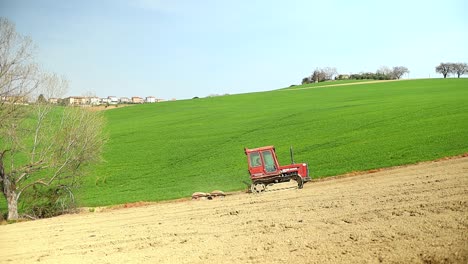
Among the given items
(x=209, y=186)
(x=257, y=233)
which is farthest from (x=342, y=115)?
(x=257, y=233)

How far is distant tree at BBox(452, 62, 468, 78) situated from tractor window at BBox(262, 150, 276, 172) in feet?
494

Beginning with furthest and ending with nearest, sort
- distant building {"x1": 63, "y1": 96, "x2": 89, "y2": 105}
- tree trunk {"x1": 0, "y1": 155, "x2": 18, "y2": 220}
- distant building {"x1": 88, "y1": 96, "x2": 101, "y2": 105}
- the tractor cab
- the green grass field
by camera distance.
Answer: the green grass field → distant building {"x1": 88, "y1": 96, "x2": 101, "y2": 105} → distant building {"x1": 63, "y1": 96, "x2": 89, "y2": 105} → tree trunk {"x1": 0, "y1": 155, "x2": 18, "y2": 220} → the tractor cab

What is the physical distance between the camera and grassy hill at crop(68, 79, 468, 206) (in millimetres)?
27500

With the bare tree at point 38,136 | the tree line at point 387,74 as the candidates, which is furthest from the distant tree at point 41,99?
the tree line at point 387,74

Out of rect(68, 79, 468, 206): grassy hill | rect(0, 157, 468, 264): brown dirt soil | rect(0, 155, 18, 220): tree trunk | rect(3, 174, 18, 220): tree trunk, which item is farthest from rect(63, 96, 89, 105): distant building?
rect(0, 157, 468, 264): brown dirt soil

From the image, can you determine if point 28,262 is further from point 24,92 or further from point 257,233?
point 24,92

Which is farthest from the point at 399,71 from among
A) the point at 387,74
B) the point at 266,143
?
the point at 266,143

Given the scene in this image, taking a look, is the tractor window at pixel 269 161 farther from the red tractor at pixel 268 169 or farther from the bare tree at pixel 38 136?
the bare tree at pixel 38 136

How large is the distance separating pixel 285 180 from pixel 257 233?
1002 cm

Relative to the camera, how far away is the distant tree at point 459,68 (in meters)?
150

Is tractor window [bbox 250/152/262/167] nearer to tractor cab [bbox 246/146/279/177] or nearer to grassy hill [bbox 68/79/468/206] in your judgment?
tractor cab [bbox 246/146/279/177]

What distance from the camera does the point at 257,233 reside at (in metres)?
11.0

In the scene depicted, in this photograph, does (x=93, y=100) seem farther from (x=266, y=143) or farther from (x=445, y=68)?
(x=445, y=68)

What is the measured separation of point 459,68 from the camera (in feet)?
492
